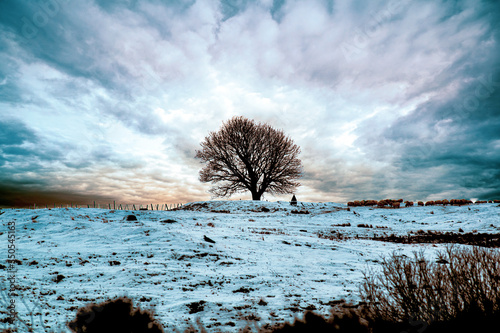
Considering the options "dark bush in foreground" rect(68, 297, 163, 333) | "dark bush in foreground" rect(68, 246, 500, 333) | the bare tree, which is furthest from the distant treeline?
"dark bush in foreground" rect(68, 297, 163, 333)

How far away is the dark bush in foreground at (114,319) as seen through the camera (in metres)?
4.83

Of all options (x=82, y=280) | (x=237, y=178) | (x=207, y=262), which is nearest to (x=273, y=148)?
(x=237, y=178)

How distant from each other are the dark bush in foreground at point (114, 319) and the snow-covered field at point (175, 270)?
0.20 meters

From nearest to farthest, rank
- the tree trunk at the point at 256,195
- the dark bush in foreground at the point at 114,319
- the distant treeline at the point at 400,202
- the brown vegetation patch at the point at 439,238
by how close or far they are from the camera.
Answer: the dark bush in foreground at the point at 114,319 < the brown vegetation patch at the point at 439,238 < the distant treeline at the point at 400,202 < the tree trunk at the point at 256,195

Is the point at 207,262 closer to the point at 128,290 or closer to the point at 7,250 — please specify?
the point at 128,290

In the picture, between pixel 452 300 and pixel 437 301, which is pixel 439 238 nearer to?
pixel 452 300

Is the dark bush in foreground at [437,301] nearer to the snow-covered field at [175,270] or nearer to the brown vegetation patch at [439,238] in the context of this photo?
the snow-covered field at [175,270]

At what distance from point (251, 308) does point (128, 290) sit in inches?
115

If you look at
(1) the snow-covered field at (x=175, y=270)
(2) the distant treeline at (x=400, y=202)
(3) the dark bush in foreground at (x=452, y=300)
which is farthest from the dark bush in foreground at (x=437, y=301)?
(2) the distant treeline at (x=400, y=202)

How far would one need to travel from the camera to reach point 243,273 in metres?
7.96

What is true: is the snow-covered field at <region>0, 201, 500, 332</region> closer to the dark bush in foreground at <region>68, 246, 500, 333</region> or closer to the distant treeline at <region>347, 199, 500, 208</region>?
the dark bush in foreground at <region>68, 246, 500, 333</region>

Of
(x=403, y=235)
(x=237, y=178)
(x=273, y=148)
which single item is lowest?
(x=403, y=235)

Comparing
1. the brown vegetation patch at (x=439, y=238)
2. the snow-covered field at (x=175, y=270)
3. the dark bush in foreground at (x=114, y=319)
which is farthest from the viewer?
the brown vegetation patch at (x=439, y=238)

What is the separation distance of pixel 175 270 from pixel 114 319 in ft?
8.71
